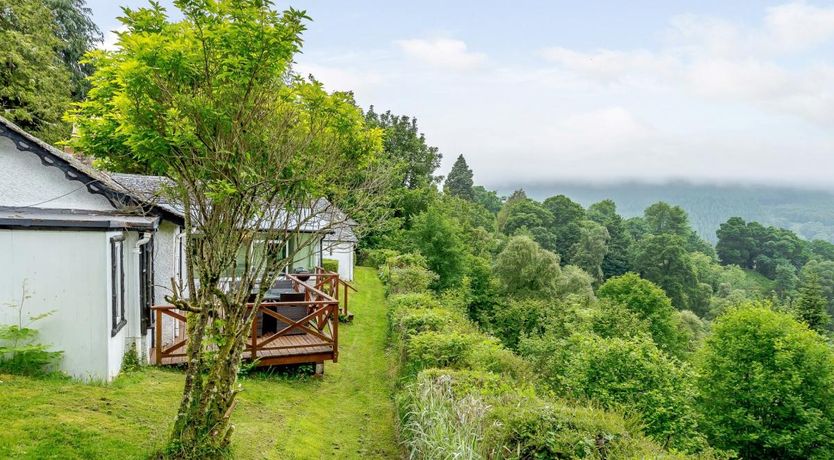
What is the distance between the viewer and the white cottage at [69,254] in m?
7.04

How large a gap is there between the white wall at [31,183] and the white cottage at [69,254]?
0.01m

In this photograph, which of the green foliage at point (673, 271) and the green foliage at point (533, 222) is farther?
the green foliage at point (533, 222)

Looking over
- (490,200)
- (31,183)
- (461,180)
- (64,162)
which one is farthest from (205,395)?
(490,200)

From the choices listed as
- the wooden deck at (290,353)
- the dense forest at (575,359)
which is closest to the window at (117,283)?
the wooden deck at (290,353)

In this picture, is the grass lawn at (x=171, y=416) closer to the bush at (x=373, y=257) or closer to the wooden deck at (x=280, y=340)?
the wooden deck at (x=280, y=340)

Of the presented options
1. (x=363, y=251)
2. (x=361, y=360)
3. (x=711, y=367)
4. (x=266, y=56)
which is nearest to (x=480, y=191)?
(x=363, y=251)

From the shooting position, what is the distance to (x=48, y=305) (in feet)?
23.7

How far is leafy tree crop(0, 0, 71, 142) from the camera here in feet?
63.9

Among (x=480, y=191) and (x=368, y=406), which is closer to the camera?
(x=368, y=406)

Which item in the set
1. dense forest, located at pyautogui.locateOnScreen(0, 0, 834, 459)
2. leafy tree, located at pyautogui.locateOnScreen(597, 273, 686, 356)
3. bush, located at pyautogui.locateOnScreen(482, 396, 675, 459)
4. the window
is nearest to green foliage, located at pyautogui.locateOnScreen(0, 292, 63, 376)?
the window

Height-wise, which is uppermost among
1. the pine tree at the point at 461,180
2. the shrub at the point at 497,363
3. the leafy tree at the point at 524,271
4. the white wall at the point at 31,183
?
the pine tree at the point at 461,180

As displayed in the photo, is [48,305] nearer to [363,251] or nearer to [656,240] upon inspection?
[363,251]

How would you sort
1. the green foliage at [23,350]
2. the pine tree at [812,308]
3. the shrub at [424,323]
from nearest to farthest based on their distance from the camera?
the green foliage at [23,350] → the shrub at [424,323] → the pine tree at [812,308]

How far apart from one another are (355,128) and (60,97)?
82.5 ft
